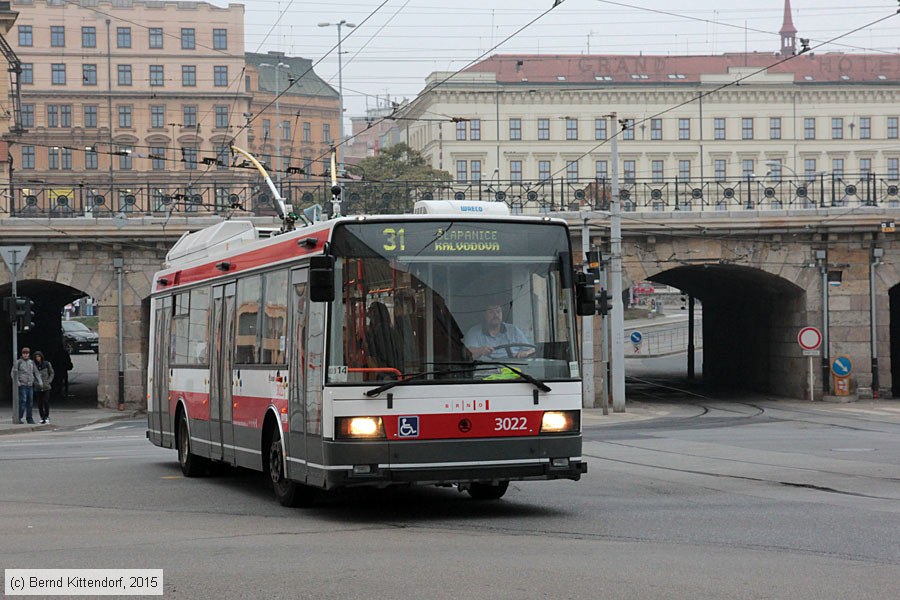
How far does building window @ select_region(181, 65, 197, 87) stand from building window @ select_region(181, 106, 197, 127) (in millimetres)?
1753

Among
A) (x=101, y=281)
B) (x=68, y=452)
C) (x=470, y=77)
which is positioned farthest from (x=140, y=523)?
(x=470, y=77)

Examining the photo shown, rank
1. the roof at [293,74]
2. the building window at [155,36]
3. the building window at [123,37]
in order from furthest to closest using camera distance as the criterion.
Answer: the roof at [293,74] → the building window at [155,36] → the building window at [123,37]

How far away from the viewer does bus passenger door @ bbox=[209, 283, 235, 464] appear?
15.3 metres

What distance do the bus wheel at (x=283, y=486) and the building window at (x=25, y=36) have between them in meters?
94.1

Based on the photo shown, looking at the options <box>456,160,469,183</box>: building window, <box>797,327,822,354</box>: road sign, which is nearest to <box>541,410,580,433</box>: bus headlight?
<box>797,327,822,354</box>: road sign

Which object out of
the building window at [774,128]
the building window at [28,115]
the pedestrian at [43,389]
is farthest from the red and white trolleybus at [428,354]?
the building window at [774,128]

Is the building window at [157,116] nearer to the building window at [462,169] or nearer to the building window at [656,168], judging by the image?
the building window at [462,169]

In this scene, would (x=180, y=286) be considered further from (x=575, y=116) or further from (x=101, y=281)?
(x=575, y=116)

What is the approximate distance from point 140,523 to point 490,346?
333cm

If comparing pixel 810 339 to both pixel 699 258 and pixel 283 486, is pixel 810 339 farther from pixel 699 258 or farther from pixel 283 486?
pixel 283 486

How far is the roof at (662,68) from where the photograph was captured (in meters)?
108

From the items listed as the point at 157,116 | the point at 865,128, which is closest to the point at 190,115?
the point at 157,116

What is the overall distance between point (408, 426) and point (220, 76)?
96602 mm

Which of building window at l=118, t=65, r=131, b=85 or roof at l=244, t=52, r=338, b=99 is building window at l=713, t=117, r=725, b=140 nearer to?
roof at l=244, t=52, r=338, b=99
